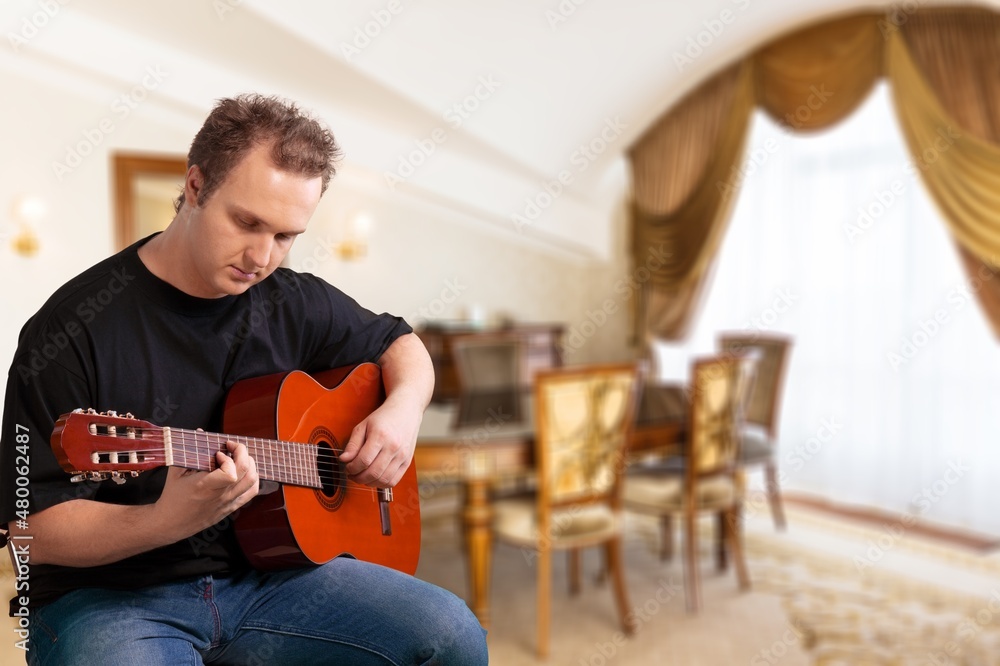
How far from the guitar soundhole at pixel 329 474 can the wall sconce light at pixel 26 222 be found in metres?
3.21

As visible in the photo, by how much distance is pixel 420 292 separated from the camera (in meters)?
5.47

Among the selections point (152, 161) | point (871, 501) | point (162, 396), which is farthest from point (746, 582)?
point (152, 161)

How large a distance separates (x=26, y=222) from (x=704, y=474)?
3.36 meters

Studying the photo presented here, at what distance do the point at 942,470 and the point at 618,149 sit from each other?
3.01 meters

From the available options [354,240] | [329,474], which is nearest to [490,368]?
[354,240]

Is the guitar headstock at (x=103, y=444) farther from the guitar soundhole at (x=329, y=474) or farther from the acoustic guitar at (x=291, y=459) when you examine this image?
the guitar soundhole at (x=329, y=474)

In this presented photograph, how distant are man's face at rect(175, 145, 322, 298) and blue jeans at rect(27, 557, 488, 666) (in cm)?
47

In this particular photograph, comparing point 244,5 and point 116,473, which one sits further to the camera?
point 244,5

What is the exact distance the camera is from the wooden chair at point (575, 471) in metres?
2.78

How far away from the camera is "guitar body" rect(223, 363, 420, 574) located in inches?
47.2

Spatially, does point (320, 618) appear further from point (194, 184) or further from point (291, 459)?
point (194, 184)

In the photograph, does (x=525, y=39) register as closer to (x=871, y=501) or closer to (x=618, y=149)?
(x=618, y=149)

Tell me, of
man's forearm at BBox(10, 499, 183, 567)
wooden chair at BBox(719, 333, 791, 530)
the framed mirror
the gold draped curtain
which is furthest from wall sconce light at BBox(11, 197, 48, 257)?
the gold draped curtain

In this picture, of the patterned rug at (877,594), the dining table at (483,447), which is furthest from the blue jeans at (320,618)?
the patterned rug at (877,594)
